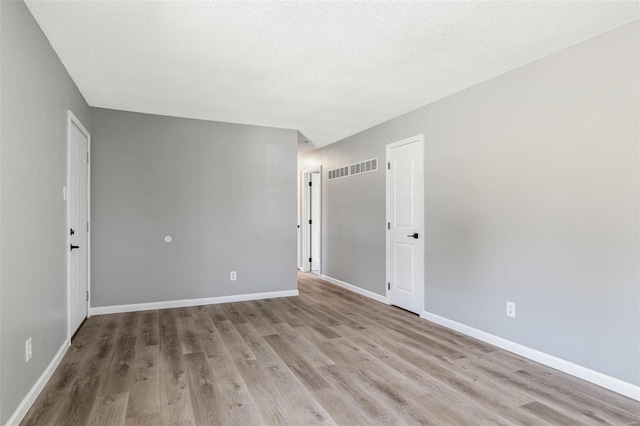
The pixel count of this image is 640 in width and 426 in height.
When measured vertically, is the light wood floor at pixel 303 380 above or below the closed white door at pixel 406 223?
below

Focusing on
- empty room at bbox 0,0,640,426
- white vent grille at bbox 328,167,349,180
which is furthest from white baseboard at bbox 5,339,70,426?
white vent grille at bbox 328,167,349,180

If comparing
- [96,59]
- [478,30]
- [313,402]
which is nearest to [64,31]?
[96,59]

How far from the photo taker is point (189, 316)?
13.6ft

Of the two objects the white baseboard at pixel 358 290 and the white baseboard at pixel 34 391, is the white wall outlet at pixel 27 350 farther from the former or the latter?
the white baseboard at pixel 358 290

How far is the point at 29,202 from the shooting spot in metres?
2.20

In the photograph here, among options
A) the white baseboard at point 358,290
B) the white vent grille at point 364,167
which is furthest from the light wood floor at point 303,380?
the white vent grille at point 364,167

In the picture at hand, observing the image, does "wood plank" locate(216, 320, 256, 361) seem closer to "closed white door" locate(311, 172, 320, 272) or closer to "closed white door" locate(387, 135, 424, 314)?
"closed white door" locate(387, 135, 424, 314)

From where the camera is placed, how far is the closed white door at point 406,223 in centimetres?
416

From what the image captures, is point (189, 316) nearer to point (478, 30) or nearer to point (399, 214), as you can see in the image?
point (399, 214)

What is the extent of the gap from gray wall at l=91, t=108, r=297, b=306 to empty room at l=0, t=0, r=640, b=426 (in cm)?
3

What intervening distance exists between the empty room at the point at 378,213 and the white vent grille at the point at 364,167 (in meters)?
0.16

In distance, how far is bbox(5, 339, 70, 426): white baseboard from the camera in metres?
1.95

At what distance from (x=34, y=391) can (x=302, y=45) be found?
2897 mm

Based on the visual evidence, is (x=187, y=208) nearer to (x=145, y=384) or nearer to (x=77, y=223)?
(x=77, y=223)
